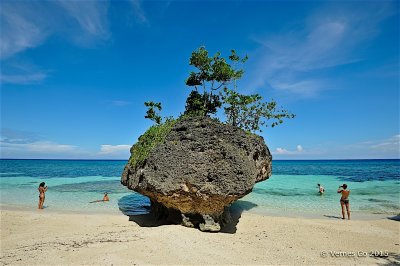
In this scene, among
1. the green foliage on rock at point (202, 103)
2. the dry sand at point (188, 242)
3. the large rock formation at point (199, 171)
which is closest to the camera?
the dry sand at point (188, 242)

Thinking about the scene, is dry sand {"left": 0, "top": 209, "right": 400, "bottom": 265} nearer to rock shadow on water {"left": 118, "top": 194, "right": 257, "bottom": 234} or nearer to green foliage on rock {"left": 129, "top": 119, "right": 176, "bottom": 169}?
rock shadow on water {"left": 118, "top": 194, "right": 257, "bottom": 234}

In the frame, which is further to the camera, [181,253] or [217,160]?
[217,160]

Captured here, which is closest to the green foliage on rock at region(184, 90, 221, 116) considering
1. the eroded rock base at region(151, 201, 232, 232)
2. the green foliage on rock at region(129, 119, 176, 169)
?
the green foliage on rock at region(129, 119, 176, 169)

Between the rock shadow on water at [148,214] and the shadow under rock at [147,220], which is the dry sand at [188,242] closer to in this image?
the shadow under rock at [147,220]

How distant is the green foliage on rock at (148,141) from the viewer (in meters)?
11.6

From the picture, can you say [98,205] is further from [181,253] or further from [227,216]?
[181,253]

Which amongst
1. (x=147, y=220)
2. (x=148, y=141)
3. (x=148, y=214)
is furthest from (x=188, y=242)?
(x=148, y=214)

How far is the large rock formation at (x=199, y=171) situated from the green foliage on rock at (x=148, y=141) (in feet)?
0.98

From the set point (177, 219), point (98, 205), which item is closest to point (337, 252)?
point (177, 219)

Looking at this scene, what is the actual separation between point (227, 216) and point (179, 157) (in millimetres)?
4036

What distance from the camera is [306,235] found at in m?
10.9

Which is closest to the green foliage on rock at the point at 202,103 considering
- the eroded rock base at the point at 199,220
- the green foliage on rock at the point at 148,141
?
the green foliage on rock at the point at 148,141

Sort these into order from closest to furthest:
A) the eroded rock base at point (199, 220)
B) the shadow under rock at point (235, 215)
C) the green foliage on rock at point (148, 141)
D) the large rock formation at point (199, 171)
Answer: the large rock formation at point (199, 171), the eroded rock base at point (199, 220), the shadow under rock at point (235, 215), the green foliage on rock at point (148, 141)

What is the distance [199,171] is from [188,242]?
273 cm
